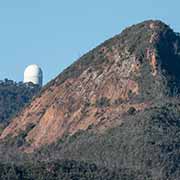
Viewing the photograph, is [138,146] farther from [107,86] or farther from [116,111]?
[107,86]

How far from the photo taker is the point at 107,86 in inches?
6708

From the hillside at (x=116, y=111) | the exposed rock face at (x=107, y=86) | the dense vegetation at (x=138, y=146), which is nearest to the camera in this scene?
the dense vegetation at (x=138, y=146)

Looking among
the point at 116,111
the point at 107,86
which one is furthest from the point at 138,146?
the point at 107,86

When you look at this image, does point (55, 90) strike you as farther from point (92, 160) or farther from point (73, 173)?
point (73, 173)

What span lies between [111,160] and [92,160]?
2.72 metres

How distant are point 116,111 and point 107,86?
10110 mm

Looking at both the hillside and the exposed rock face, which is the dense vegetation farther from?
the exposed rock face

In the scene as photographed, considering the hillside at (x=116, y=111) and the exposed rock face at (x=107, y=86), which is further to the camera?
the exposed rock face at (x=107, y=86)

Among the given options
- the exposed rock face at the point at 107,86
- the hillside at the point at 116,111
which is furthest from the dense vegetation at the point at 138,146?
the exposed rock face at the point at 107,86

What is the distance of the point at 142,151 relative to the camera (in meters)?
141

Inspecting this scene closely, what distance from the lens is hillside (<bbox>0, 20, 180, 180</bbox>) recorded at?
14300 centimetres

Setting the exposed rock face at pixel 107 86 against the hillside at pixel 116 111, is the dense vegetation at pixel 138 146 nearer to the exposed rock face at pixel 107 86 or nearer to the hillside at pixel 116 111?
the hillside at pixel 116 111

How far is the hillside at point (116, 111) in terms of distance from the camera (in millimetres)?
143000

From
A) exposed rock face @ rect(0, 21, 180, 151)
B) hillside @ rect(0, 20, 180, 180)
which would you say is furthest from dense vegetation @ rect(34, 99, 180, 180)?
exposed rock face @ rect(0, 21, 180, 151)
